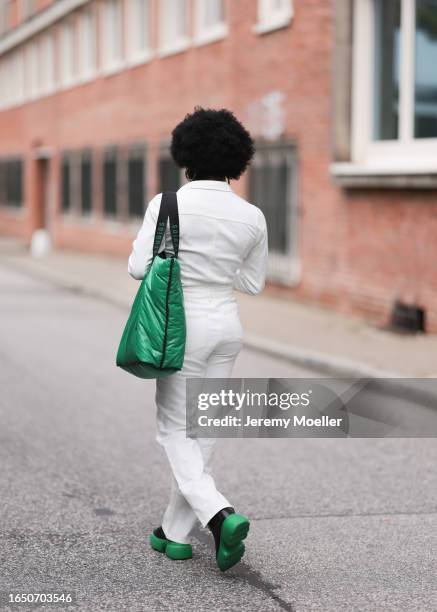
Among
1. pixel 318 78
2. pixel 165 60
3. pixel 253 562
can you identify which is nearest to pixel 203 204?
pixel 253 562

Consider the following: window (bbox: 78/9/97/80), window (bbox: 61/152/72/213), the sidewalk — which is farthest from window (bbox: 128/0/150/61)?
the sidewalk

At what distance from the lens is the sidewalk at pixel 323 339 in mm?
10281

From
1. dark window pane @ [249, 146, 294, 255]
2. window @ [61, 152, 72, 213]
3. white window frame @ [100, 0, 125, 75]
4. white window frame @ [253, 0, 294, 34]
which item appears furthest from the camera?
window @ [61, 152, 72, 213]

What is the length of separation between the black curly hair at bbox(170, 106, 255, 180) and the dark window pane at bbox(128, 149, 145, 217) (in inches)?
776

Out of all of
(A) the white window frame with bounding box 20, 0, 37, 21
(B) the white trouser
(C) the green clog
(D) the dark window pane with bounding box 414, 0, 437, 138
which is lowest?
(C) the green clog

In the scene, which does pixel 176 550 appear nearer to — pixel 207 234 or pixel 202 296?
pixel 202 296

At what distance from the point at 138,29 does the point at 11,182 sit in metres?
14.9

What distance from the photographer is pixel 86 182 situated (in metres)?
29.1

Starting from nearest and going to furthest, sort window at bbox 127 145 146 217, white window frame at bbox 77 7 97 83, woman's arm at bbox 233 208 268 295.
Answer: woman's arm at bbox 233 208 268 295 → window at bbox 127 145 146 217 → white window frame at bbox 77 7 97 83

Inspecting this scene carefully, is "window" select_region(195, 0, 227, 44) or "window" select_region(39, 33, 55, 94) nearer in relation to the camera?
"window" select_region(195, 0, 227, 44)

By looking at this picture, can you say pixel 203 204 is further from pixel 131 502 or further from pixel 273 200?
pixel 273 200

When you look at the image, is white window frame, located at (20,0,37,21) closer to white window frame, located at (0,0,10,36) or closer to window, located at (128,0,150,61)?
white window frame, located at (0,0,10,36)

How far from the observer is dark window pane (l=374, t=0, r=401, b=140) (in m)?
13.2

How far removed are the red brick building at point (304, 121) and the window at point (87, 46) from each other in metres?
0.35
